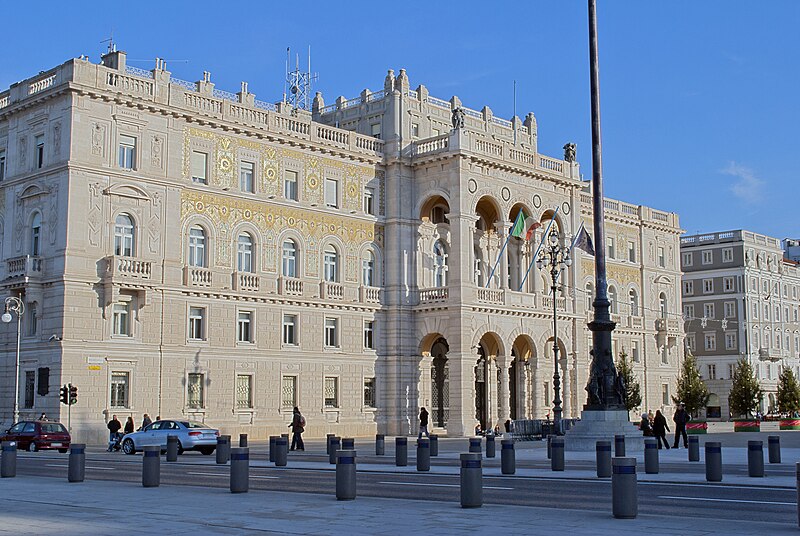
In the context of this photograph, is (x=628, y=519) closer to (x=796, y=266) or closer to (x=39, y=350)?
(x=39, y=350)

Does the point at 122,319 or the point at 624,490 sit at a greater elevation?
the point at 122,319

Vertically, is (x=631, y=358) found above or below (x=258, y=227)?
below

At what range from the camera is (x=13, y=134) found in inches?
1933

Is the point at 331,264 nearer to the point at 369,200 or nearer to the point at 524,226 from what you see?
the point at 369,200

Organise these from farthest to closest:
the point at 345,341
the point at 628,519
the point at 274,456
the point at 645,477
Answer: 1. the point at 345,341
2. the point at 274,456
3. the point at 645,477
4. the point at 628,519

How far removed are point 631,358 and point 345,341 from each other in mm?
30014

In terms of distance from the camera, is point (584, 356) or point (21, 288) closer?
point (21, 288)

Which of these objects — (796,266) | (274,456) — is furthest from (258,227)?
(796,266)

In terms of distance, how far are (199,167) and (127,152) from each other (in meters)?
4.13

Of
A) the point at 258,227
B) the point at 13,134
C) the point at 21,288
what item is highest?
the point at 13,134

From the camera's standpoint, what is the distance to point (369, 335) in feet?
192

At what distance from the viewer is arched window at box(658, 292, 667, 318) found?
82.4 meters

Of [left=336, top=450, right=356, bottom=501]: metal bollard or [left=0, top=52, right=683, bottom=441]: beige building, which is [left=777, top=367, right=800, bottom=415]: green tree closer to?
[left=0, top=52, right=683, bottom=441]: beige building

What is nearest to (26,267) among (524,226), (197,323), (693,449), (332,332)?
(197,323)
